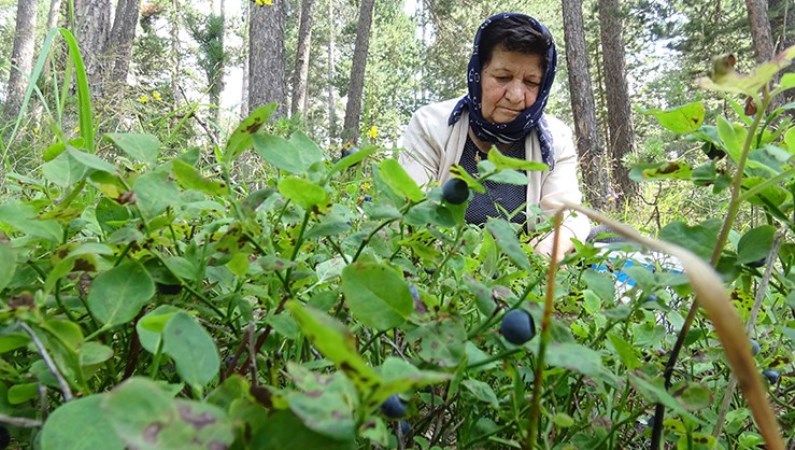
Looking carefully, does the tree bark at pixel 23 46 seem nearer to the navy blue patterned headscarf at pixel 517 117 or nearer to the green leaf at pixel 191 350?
the navy blue patterned headscarf at pixel 517 117

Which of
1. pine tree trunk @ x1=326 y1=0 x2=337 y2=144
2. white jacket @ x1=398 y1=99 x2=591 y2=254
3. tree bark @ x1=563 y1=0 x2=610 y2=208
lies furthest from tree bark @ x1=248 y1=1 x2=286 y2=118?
pine tree trunk @ x1=326 y1=0 x2=337 y2=144

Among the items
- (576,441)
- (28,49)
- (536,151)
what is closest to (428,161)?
(536,151)

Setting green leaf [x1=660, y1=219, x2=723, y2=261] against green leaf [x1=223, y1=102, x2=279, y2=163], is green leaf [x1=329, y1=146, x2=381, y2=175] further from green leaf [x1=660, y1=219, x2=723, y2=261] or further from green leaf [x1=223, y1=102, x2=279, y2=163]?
green leaf [x1=660, y1=219, x2=723, y2=261]

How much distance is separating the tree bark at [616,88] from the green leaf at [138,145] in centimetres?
643

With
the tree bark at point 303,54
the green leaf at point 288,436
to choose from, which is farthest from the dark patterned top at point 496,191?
the tree bark at point 303,54

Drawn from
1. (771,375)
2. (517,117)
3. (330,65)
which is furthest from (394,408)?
(330,65)

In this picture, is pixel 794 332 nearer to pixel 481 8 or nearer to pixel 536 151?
pixel 536 151

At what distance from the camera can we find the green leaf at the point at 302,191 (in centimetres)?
37

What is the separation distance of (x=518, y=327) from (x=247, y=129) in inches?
8.6

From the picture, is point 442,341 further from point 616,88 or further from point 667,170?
point 616,88

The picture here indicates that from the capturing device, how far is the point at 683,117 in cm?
44

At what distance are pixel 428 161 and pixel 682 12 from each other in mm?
9817

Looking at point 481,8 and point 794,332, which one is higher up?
point 481,8

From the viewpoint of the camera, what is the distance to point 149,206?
41 cm
